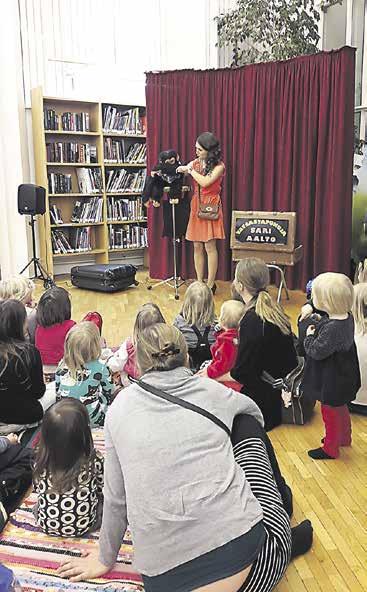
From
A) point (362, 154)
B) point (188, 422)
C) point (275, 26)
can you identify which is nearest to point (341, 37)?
point (275, 26)

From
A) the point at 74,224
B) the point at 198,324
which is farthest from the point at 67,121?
the point at 198,324

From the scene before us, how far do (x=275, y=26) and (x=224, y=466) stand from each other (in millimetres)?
5787

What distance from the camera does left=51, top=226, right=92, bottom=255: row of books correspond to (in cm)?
680

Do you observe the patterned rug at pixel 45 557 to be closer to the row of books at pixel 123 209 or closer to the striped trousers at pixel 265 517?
the striped trousers at pixel 265 517

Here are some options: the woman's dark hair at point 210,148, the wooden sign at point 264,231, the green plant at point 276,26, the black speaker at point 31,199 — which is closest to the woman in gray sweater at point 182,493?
the wooden sign at point 264,231

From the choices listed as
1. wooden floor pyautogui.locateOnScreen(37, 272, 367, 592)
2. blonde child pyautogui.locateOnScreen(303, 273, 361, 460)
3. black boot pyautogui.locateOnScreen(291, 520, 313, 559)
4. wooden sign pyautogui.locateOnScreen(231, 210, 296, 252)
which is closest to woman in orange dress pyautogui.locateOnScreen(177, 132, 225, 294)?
wooden sign pyautogui.locateOnScreen(231, 210, 296, 252)

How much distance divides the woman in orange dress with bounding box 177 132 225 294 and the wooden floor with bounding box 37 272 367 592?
285 cm

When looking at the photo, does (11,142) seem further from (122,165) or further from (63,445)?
(63,445)

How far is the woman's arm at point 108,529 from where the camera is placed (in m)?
1.58

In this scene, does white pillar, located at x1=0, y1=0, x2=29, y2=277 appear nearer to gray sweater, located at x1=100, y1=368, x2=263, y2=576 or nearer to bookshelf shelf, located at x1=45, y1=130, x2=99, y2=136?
bookshelf shelf, located at x1=45, y1=130, x2=99, y2=136

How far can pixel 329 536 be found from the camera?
2105mm

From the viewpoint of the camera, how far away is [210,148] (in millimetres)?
5531

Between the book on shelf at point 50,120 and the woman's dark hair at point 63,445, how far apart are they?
5182 millimetres

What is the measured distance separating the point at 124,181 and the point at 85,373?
4772mm
